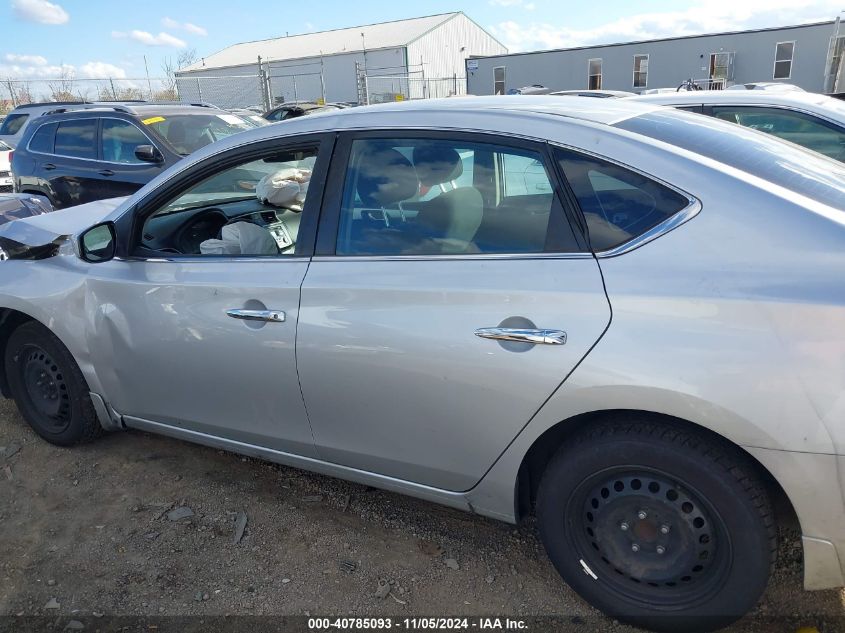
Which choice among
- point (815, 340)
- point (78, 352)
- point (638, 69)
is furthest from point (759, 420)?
point (638, 69)

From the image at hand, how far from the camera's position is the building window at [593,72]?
102 feet

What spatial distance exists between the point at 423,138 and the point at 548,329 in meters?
0.87

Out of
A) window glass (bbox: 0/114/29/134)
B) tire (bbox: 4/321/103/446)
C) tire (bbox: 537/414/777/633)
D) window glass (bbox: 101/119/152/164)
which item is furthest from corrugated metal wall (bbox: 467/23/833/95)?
tire (bbox: 4/321/103/446)

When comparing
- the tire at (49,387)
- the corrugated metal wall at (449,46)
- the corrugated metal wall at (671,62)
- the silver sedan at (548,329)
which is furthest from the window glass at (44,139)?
the corrugated metal wall at (449,46)

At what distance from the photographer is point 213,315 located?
267 cm

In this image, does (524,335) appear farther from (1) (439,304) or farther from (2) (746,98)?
(2) (746,98)

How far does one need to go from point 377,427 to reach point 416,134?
1.08 m

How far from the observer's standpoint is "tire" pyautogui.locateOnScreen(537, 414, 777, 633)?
1.92 m

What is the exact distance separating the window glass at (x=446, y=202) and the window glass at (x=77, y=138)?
21.0 ft

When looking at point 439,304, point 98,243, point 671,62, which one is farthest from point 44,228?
point 671,62

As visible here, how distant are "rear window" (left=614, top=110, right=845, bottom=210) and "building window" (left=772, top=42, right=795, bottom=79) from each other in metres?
29.2

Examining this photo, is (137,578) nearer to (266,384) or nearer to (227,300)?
(266,384)

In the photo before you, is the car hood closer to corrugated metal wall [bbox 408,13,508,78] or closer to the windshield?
the windshield

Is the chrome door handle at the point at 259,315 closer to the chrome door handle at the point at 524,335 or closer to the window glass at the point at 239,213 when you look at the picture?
the window glass at the point at 239,213
